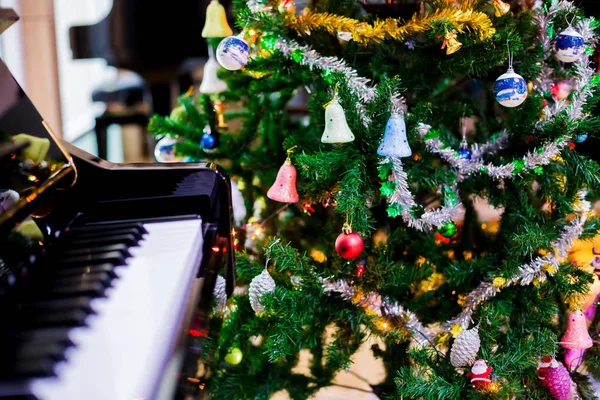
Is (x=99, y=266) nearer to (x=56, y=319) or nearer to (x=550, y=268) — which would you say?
(x=56, y=319)

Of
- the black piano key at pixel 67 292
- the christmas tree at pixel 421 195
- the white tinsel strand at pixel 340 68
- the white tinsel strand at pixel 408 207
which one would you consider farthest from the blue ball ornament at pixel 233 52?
the black piano key at pixel 67 292

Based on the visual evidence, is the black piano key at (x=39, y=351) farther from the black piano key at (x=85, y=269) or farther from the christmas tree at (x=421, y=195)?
the christmas tree at (x=421, y=195)

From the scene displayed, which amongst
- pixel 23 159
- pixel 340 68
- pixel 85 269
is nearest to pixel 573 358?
pixel 340 68

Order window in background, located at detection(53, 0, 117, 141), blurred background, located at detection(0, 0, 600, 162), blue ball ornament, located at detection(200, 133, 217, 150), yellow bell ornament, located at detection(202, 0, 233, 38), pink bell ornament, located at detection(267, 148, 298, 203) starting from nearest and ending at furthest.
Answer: pink bell ornament, located at detection(267, 148, 298, 203)
yellow bell ornament, located at detection(202, 0, 233, 38)
blue ball ornament, located at detection(200, 133, 217, 150)
blurred background, located at detection(0, 0, 600, 162)
window in background, located at detection(53, 0, 117, 141)

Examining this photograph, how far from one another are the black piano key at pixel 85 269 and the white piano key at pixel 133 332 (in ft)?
0.04

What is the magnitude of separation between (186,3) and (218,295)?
6.75ft

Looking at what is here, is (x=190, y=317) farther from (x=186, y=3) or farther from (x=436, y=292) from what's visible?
(x=186, y=3)

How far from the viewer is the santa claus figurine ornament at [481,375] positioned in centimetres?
114

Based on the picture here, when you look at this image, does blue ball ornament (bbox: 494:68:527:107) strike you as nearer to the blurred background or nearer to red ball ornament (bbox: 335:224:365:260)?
red ball ornament (bbox: 335:224:365:260)

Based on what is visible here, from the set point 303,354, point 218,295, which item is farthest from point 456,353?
point 303,354

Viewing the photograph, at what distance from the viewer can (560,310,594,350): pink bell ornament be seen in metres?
1.25

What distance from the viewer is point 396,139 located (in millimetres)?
1066

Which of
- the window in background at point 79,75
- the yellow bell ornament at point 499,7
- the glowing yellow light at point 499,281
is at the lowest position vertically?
the window in background at point 79,75

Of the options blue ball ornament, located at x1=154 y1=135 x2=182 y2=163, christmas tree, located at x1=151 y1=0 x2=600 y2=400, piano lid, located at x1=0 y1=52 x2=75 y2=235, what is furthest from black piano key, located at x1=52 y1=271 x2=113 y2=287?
blue ball ornament, located at x1=154 y1=135 x2=182 y2=163
